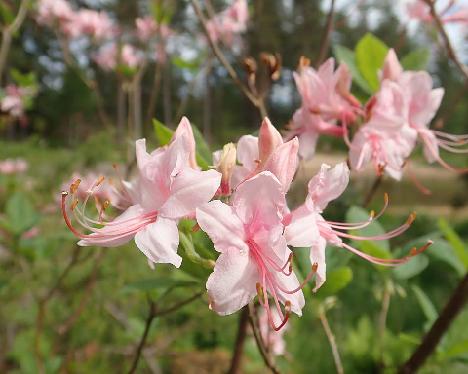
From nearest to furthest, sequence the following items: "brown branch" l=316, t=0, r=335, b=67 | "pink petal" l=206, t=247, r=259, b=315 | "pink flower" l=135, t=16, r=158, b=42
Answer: "pink petal" l=206, t=247, r=259, b=315 → "brown branch" l=316, t=0, r=335, b=67 → "pink flower" l=135, t=16, r=158, b=42

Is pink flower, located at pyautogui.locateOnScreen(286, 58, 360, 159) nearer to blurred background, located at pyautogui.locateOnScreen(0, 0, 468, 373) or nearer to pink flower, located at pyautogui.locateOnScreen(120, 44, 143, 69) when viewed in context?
blurred background, located at pyautogui.locateOnScreen(0, 0, 468, 373)

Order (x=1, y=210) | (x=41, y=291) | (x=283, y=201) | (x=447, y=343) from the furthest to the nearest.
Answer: (x=41, y=291), (x=1, y=210), (x=447, y=343), (x=283, y=201)

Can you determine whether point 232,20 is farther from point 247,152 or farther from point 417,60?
point 247,152

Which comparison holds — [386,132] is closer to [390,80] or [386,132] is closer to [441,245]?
[390,80]

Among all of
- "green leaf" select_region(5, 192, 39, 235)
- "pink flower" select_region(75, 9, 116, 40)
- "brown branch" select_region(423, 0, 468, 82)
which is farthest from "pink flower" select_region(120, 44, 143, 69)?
"brown branch" select_region(423, 0, 468, 82)

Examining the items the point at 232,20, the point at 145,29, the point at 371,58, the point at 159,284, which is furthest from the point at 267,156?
the point at 145,29

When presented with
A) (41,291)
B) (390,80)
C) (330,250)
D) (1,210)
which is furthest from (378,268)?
(41,291)
